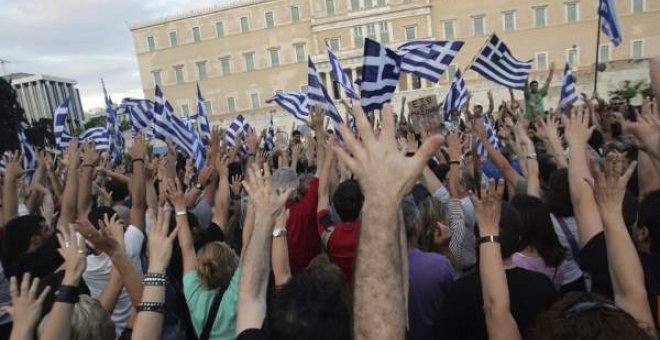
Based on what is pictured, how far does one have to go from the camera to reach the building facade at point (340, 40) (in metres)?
39.3

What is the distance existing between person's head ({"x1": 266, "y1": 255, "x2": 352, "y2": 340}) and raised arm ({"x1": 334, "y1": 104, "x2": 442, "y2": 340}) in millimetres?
212

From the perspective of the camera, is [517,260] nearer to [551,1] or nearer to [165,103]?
[165,103]

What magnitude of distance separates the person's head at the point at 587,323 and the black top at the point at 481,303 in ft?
1.87

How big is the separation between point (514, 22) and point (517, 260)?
43.9 meters

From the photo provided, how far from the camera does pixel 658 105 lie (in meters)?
2.31

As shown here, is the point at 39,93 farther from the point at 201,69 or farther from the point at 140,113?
the point at 140,113

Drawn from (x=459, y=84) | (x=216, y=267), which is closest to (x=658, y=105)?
(x=216, y=267)

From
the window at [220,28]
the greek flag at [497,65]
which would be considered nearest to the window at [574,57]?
the window at [220,28]

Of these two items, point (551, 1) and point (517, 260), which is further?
point (551, 1)

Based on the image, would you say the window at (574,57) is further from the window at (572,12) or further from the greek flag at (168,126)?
the greek flag at (168,126)

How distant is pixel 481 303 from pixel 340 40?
44.9m

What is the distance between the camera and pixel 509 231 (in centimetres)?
217

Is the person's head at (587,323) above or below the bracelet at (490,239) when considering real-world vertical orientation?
below

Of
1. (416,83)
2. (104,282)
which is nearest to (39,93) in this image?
(416,83)
